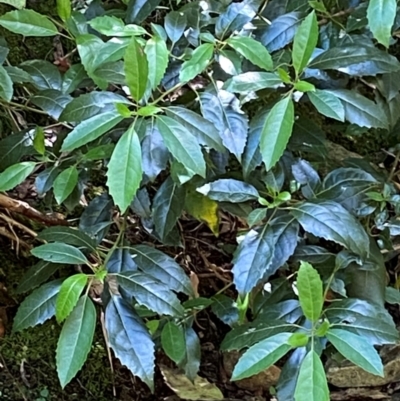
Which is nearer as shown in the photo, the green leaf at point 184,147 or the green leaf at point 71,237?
the green leaf at point 184,147

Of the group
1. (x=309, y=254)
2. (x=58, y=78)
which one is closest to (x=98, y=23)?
(x=58, y=78)

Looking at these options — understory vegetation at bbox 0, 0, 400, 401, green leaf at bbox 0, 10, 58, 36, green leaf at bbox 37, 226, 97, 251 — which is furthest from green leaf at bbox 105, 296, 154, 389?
green leaf at bbox 0, 10, 58, 36

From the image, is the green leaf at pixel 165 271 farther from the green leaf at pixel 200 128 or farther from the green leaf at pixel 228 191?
the green leaf at pixel 200 128

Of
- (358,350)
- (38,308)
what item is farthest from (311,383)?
(38,308)

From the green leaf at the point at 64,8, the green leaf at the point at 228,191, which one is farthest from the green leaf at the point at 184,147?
the green leaf at the point at 64,8

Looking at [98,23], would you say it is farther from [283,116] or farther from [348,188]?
[348,188]

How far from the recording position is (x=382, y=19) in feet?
2.81

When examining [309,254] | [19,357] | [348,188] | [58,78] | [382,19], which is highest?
[382,19]

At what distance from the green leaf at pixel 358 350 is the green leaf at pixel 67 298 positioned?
34cm

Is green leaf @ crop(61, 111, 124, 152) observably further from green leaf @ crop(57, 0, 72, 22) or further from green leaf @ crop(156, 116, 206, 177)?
green leaf @ crop(57, 0, 72, 22)

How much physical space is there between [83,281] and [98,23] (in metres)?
0.36

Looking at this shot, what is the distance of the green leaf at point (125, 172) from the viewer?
0.81 m

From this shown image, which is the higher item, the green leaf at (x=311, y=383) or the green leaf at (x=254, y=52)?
the green leaf at (x=254, y=52)

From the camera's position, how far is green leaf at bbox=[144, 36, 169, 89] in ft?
2.89
